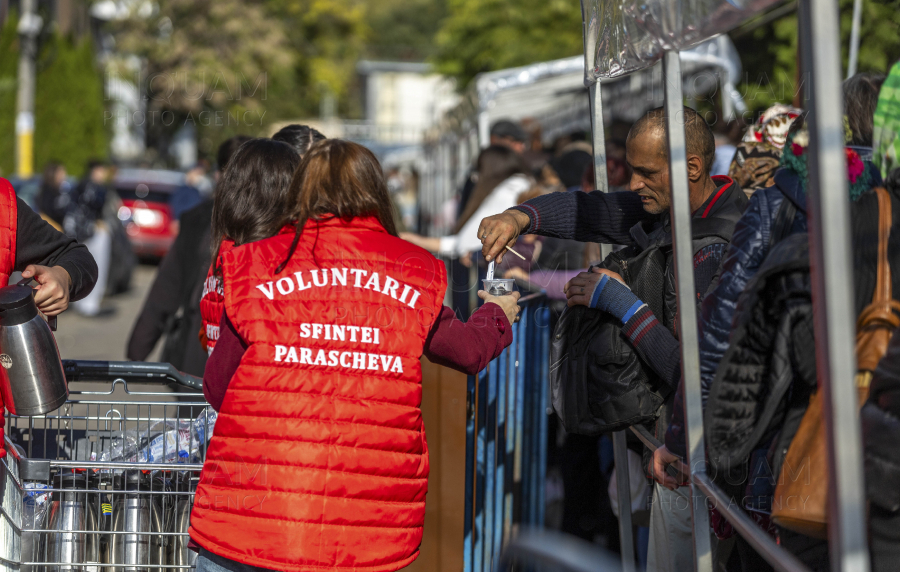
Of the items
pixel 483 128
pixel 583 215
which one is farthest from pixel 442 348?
pixel 483 128

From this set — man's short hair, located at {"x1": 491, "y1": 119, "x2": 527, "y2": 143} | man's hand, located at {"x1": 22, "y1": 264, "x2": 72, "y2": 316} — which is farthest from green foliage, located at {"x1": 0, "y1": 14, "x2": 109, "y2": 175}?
man's hand, located at {"x1": 22, "y1": 264, "x2": 72, "y2": 316}

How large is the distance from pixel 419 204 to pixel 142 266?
6.61m

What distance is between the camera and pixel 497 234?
2.70 m

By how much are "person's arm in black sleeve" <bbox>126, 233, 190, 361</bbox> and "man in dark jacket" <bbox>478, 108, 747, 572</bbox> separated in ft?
6.65

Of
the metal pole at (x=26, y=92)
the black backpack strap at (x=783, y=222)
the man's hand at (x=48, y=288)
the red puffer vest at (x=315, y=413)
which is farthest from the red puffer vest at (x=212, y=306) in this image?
the metal pole at (x=26, y=92)

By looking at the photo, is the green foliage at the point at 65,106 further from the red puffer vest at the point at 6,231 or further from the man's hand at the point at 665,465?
the man's hand at the point at 665,465

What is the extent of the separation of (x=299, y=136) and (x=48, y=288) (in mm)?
1280

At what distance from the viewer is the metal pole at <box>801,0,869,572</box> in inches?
50.8

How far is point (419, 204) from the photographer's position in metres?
22.1

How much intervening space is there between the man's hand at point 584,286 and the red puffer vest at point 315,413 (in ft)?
1.97

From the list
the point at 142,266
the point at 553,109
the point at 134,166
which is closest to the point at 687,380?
the point at 553,109

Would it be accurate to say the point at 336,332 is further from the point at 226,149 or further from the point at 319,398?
the point at 226,149

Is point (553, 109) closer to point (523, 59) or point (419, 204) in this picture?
point (523, 59)

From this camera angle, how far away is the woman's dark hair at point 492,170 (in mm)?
6637
